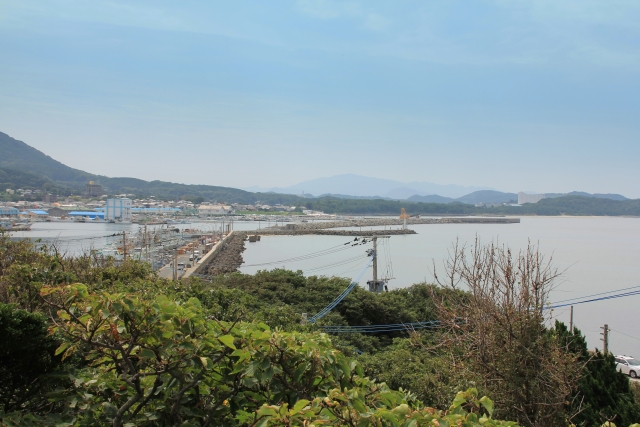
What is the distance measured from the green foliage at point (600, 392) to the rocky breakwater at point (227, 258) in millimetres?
→ 15748

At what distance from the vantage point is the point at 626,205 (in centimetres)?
9300

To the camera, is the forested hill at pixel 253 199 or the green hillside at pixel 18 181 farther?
→ the forested hill at pixel 253 199

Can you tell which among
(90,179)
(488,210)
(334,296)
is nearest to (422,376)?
(334,296)

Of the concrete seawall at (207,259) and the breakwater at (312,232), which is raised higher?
the breakwater at (312,232)

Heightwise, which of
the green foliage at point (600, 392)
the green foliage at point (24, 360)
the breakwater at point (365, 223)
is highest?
the green foliage at point (24, 360)

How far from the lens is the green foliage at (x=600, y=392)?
470 cm

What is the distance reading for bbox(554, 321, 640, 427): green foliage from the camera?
4699mm

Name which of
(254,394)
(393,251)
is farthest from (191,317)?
(393,251)

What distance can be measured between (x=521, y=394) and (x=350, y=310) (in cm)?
685

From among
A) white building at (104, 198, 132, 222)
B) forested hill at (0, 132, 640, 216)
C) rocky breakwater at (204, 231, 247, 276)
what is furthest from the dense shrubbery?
forested hill at (0, 132, 640, 216)

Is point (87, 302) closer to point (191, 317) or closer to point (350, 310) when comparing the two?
point (191, 317)

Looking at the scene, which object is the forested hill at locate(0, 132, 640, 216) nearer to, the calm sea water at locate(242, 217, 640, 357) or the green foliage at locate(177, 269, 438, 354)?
the calm sea water at locate(242, 217, 640, 357)

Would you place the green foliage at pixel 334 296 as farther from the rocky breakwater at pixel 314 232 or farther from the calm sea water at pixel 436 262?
the rocky breakwater at pixel 314 232

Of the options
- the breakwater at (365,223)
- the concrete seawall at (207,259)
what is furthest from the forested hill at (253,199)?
the concrete seawall at (207,259)
